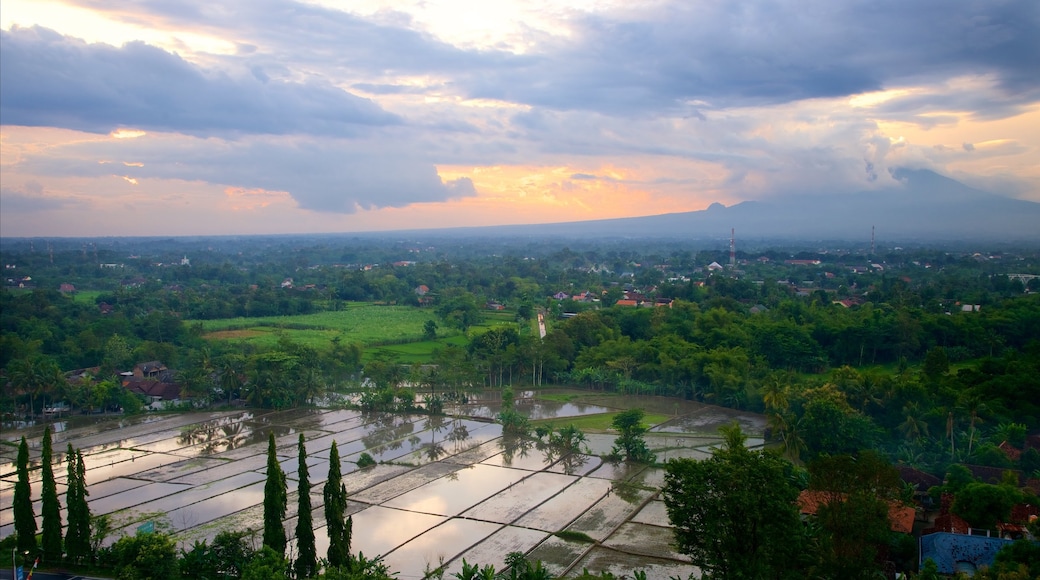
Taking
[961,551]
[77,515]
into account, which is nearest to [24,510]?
[77,515]

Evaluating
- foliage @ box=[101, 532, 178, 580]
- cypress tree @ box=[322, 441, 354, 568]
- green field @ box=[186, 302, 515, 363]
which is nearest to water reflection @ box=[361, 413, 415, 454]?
green field @ box=[186, 302, 515, 363]

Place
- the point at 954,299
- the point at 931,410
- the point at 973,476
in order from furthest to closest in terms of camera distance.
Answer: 1. the point at 954,299
2. the point at 931,410
3. the point at 973,476

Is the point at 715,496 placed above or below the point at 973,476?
above

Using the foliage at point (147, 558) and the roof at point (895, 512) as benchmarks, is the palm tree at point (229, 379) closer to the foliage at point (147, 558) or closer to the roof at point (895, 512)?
the foliage at point (147, 558)

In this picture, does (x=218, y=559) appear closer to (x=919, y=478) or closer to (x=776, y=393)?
(x=919, y=478)

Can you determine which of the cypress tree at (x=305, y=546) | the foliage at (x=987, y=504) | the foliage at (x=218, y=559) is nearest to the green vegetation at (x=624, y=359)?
the foliage at (x=987, y=504)

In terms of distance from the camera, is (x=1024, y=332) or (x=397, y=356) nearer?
(x=1024, y=332)

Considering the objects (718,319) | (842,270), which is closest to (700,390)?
(718,319)

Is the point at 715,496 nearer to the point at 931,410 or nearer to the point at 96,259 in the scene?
the point at 931,410
